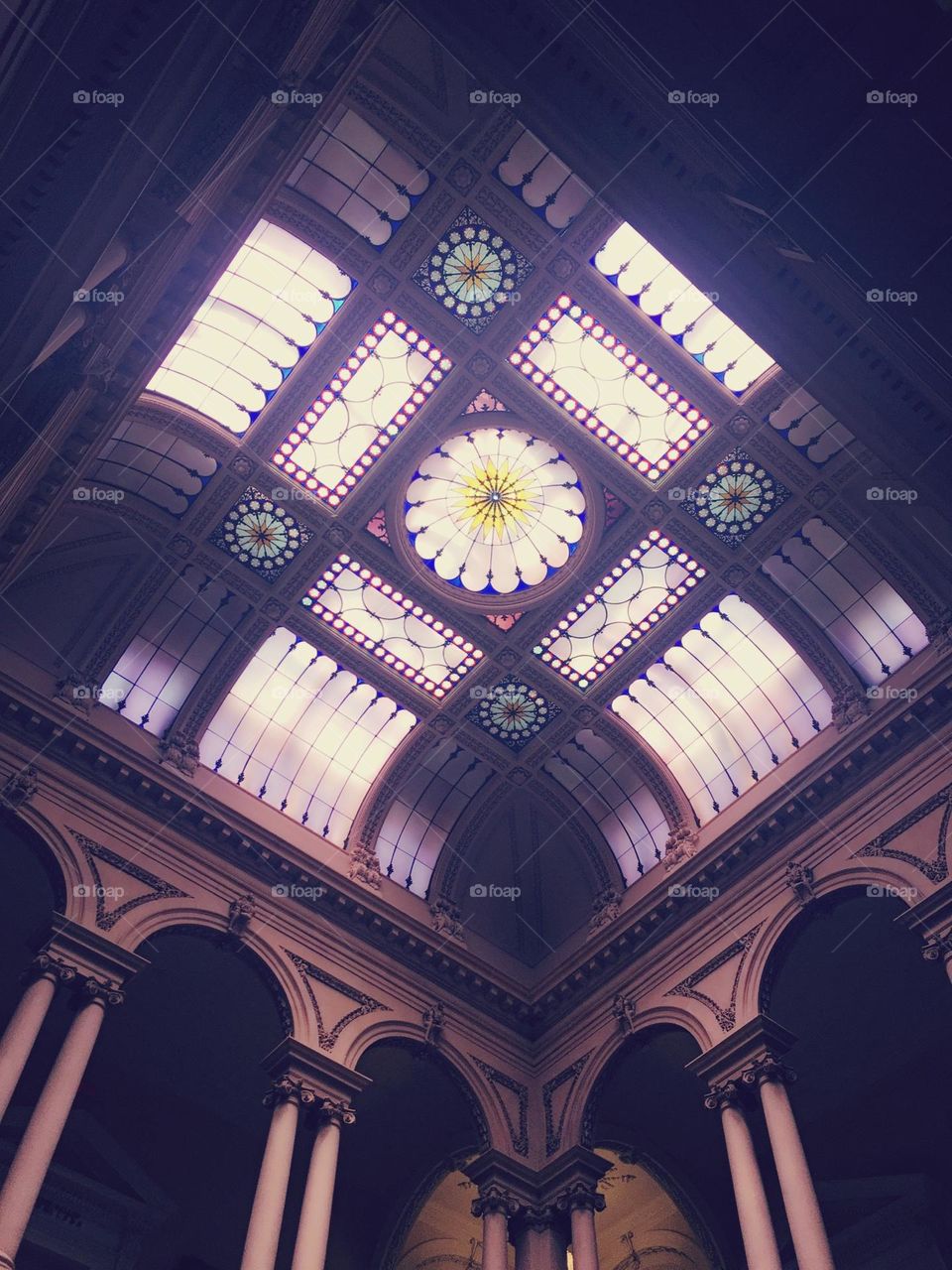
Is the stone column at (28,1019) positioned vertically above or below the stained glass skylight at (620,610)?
below

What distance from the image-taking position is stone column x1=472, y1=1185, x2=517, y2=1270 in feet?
48.5

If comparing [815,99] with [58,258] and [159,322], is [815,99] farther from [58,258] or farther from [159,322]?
[159,322]

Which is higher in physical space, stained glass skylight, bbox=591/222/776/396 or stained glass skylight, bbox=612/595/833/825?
stained glass skylight, bbox=591/222/776/396

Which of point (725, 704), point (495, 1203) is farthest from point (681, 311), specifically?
point (495, 1203)

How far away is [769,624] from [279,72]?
34.4 feet

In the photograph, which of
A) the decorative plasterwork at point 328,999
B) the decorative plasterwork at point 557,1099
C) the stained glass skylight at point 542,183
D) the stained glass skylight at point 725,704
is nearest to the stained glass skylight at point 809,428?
the stained glass skylight at point 725,704

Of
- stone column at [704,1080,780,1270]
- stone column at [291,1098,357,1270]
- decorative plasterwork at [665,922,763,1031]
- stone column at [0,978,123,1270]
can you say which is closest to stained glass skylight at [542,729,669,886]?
decorative plasterwork at [665,922,763,1031]

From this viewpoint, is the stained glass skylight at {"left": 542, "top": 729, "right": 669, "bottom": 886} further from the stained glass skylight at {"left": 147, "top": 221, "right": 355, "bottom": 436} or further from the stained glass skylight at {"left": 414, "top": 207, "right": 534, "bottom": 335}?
the stained glass skylight at {"left": 147, "top": 221, "right": 355, "bottom": 436}

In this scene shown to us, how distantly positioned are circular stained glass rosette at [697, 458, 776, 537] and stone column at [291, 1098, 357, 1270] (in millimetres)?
9648

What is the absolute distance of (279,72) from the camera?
10086 millimetres

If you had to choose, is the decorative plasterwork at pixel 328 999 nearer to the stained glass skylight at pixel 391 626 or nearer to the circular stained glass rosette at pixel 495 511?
the stained glass skylight at pixel 391 626

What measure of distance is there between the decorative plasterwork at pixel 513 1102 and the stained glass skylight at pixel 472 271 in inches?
431

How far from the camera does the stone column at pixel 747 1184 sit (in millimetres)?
12555

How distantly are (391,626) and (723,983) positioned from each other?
719 cm
